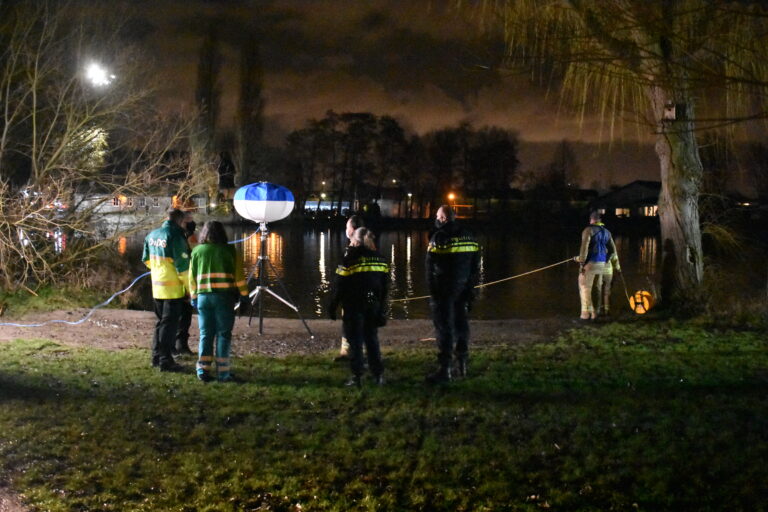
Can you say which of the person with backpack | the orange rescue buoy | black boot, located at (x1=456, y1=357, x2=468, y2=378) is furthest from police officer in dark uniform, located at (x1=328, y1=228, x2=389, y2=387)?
the orange rescue buoy

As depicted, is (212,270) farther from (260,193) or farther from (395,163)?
(395,163)

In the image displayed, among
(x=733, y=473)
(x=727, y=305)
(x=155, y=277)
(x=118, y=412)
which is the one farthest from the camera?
(x=727, y=305)

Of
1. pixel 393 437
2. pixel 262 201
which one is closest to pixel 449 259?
pixel 393 437

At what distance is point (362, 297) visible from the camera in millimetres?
7527

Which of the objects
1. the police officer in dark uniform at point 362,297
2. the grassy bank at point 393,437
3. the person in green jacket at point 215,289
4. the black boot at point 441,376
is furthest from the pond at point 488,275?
the person in green jacket at point 215,289

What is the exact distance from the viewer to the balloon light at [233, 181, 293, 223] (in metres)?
12.0

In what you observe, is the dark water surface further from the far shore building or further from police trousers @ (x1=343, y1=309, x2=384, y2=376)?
the far shore building

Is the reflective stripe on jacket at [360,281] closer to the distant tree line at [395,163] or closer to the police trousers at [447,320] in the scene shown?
the police trousers at [447,320]

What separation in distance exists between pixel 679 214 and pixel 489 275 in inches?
688

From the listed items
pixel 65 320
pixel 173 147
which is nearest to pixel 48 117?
pixel 173 147

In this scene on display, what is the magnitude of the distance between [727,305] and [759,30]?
6772 mm

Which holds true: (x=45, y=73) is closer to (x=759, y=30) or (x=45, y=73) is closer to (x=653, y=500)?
(x=759, y=30)

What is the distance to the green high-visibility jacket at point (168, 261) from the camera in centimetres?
857

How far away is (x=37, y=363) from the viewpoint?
8.81 meters
